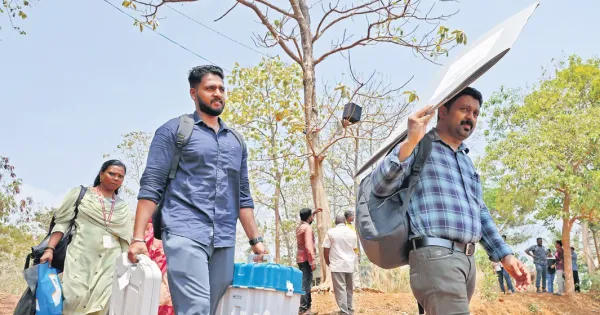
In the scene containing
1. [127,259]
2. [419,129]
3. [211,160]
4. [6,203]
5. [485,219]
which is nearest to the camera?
[419,129]

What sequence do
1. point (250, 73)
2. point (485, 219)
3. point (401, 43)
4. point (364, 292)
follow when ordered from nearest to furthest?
point (485, 219) → point (401, 43) → point (364, 292) → point (250, 73)

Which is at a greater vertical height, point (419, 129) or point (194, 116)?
point (194, 116)

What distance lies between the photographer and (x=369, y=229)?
8.82 ft

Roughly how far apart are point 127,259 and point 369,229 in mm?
1181

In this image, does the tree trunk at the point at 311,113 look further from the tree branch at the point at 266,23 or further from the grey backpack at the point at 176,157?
the grey backpack at the point at 176,157

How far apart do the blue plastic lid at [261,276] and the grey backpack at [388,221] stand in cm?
71

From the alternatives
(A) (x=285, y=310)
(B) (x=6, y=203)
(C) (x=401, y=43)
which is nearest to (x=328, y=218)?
(C) (x=401, y=43)

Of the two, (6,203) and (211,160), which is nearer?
(211,160)

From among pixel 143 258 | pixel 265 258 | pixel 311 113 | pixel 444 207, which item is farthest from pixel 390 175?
pixel 311 113

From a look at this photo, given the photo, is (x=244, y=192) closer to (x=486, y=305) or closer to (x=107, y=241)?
(x=107, y=241)

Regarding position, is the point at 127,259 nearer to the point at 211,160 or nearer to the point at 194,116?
the point at 211,160

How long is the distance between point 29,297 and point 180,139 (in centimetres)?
255

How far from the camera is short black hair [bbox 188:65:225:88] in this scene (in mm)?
3252

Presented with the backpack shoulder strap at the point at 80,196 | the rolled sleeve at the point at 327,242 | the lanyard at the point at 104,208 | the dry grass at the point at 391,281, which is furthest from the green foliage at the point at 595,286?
the backpack shoulder strap at the point at 80,196
